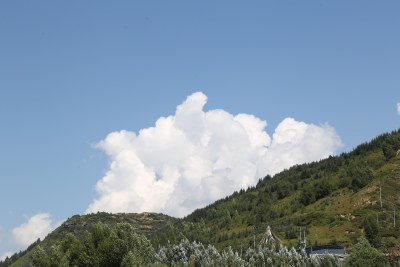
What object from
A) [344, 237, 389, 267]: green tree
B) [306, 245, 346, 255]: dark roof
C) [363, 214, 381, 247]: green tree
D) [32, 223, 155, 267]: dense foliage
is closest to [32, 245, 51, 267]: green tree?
[32, 223, 155, 267]: dense foliage

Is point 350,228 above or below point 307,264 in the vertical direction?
above

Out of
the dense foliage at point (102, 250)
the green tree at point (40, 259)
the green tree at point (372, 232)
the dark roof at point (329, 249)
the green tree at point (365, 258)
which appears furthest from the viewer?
the dark roof at point (329, 249)

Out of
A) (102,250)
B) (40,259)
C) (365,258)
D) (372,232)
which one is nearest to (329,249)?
(372,232)

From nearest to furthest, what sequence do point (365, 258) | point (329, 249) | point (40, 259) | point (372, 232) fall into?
point (40, 259), point (365, 258), point (372, 232), point (329, 249)

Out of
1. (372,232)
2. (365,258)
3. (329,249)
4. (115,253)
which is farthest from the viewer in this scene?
(329,249)

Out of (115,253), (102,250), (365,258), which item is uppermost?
(102,250)

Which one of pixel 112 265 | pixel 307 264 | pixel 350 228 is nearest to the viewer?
pixel 112 265

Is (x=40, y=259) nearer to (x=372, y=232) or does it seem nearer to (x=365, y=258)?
(x=365, y=258)

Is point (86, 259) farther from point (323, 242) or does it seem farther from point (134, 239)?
point (323, 242)

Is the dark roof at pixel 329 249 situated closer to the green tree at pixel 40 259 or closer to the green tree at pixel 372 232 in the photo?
the green tree at pixel 372 232

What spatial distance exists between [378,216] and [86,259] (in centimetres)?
11856

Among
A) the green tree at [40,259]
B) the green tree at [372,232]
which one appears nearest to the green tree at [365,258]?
the green tree at [372,232]

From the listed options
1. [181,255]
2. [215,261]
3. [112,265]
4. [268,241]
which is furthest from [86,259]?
[268,241]

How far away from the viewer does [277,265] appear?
142750 millimetres
